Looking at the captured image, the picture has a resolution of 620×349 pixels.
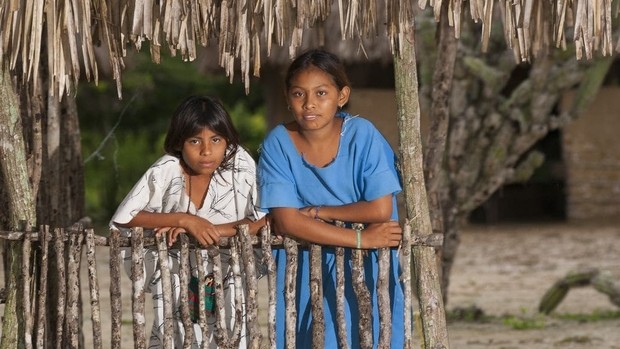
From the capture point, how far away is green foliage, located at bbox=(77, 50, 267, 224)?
13.4 m

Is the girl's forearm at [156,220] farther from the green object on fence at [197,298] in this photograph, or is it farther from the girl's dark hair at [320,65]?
the girl's dark hair at [320,65]

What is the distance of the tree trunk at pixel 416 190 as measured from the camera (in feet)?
12.5

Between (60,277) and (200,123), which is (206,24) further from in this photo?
(60,277)

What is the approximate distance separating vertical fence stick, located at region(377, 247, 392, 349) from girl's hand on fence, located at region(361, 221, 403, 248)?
0.10ft

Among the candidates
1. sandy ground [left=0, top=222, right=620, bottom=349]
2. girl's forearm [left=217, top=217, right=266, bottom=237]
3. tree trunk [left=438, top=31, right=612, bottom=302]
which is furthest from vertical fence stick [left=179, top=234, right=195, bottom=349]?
tree trunk [left=438, top=31, right=612, bottom=302]

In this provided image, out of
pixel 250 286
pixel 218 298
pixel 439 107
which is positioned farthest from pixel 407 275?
pixel 439 107

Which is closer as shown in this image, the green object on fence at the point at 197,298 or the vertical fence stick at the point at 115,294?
the vertical fence stick at the point at 115,294

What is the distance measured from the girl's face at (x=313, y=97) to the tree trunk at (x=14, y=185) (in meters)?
0.97

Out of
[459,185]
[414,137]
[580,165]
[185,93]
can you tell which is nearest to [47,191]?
[414,137]

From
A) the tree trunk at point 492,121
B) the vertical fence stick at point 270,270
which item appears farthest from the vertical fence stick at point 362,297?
the tree trunk at point 492,121

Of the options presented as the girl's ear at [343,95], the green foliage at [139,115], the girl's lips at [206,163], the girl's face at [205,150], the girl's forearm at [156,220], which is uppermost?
the green foliage at [139,115]

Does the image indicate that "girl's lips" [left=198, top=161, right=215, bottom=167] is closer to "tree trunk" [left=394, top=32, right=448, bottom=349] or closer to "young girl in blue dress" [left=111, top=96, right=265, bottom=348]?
"young girl in blue dress" [left=111, top=96, right=265, bottom=348]

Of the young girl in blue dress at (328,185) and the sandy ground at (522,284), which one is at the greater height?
the young girl in blue dress at (328,185)

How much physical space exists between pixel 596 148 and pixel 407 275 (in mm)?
9055
